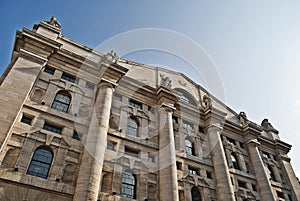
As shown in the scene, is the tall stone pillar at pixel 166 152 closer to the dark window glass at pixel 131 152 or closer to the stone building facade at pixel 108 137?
the stone building facade at pixel 108 137

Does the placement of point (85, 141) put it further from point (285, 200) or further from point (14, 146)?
point (285, 200)

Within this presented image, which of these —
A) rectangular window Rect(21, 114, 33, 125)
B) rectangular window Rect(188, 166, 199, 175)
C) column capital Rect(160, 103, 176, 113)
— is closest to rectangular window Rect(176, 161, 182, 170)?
rectangular window Rect(188, 166, 199, 175)

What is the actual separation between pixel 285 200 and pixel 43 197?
2647 centimetres

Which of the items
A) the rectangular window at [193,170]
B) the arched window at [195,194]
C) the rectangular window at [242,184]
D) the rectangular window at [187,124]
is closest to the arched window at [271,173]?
the rectangular window at [242,184]

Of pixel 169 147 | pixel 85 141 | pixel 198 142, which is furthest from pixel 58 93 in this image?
pixel 198 142

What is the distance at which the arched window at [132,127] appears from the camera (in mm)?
21625

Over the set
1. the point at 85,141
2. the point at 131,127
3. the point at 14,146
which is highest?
the point at 131,127

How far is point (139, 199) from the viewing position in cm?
1747

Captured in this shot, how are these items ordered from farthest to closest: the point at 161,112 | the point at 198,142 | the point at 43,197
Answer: the point at 198,142
the point at 161,112
the point at 43,197

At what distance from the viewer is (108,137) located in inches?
758

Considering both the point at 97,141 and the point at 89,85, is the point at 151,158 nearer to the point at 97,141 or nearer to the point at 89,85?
the point at 97,141

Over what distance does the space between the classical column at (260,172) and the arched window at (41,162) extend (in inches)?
860

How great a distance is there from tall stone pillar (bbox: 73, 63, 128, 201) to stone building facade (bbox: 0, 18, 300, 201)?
3.0 inches

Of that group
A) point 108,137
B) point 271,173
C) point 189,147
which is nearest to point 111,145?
point 108,137
